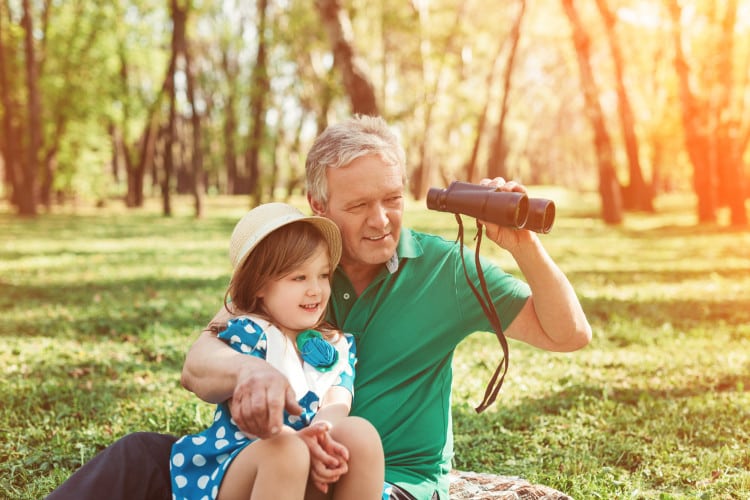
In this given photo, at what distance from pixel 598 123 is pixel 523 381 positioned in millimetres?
16398

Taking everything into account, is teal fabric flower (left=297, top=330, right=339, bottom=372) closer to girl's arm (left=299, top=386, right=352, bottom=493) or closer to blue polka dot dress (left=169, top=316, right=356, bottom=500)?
→ blue polka dot dress (left=169, top=316, right=356, bottom=500)

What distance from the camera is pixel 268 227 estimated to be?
8.19 feet

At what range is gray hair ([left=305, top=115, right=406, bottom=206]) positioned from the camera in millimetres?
2754

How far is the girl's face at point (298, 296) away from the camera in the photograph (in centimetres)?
252

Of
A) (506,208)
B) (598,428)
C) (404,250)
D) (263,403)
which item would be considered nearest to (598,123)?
(598,428)

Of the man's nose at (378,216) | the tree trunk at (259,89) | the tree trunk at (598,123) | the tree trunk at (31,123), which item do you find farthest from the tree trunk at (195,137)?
the man's nose at (378,216)

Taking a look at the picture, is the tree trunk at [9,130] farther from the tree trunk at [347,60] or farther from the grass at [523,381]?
the tree trunk at [347,60]

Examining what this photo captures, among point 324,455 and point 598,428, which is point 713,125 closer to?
point 598,428

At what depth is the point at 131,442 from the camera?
253 centimetres

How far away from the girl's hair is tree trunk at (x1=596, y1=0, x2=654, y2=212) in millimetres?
20522

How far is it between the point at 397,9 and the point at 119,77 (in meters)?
12.7

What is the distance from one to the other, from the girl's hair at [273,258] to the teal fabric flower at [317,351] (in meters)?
0.17

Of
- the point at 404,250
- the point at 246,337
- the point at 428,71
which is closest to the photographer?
the point at 246,337

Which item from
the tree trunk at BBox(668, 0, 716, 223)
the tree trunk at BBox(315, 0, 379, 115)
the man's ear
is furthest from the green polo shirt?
the tree trunk at BBox(668, 0, 716, 223)
